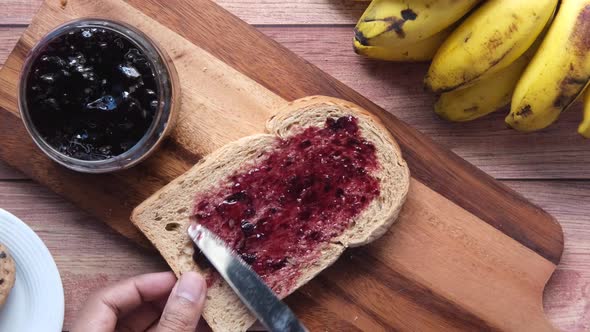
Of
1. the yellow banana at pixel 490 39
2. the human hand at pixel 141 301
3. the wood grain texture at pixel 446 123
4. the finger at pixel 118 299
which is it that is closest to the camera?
the yellow banana at pixel 490 39

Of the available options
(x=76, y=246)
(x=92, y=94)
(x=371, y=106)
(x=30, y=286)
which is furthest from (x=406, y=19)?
(x=30, y=286)

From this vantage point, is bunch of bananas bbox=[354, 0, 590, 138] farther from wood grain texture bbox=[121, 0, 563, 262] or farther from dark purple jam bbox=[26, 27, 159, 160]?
dark purple jam bbox=[26, 27, 159, 160]

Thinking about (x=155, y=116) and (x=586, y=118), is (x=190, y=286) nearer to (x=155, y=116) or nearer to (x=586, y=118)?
(x=155, y=116)

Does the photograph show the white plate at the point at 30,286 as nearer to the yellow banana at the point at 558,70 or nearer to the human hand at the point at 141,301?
the human hand at the point at 141,301

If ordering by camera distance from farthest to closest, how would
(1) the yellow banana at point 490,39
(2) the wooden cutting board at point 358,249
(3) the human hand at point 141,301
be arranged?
1. (2) the wooden cutting board at point 358,249
2. (3) the human hand at point 141,301
3. (1) the yellow banana at point 490,39

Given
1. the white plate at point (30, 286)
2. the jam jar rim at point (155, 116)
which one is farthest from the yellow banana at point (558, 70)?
the white plate at point (30, 286)
